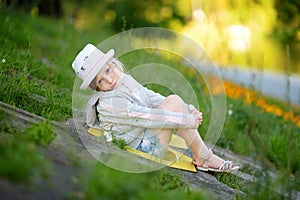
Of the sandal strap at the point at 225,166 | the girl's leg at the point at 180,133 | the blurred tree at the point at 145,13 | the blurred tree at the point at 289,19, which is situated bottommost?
the sandal strap at the point at 225,166

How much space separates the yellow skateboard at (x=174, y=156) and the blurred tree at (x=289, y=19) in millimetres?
4041

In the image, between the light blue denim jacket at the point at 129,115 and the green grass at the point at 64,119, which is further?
the light blue denim jacket at the point at 129,115

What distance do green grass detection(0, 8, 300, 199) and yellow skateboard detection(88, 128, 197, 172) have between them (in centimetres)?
23

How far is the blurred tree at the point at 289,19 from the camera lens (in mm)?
8008

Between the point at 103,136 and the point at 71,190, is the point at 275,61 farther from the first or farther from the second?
the point at 71,190

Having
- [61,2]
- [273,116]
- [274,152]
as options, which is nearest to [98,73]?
[274,152]

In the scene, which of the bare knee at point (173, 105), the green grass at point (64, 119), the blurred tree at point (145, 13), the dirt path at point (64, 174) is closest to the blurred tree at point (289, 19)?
the green grass at point (64, 119)

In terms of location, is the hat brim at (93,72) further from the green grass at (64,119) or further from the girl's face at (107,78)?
the green grass at (64,119)

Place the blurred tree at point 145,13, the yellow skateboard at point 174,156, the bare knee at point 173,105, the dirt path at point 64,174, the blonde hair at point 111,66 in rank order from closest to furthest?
the dirt path at point 64,174
the yellow skateboard at point 174,156
the bare knee at point 173,105
the blonde hair at point 111,66
the blurred tree at point 145,13

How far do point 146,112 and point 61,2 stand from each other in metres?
7.96

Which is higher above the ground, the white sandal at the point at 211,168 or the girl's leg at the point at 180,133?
the girl's leg at the point at 180,133

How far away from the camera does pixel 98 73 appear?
4102 mm

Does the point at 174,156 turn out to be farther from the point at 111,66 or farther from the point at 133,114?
the point at 111,66

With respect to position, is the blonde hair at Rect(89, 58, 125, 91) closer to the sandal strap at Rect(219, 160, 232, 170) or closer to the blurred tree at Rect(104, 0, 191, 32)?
the sandal strap at Rect(219, 160, 232, 170)
